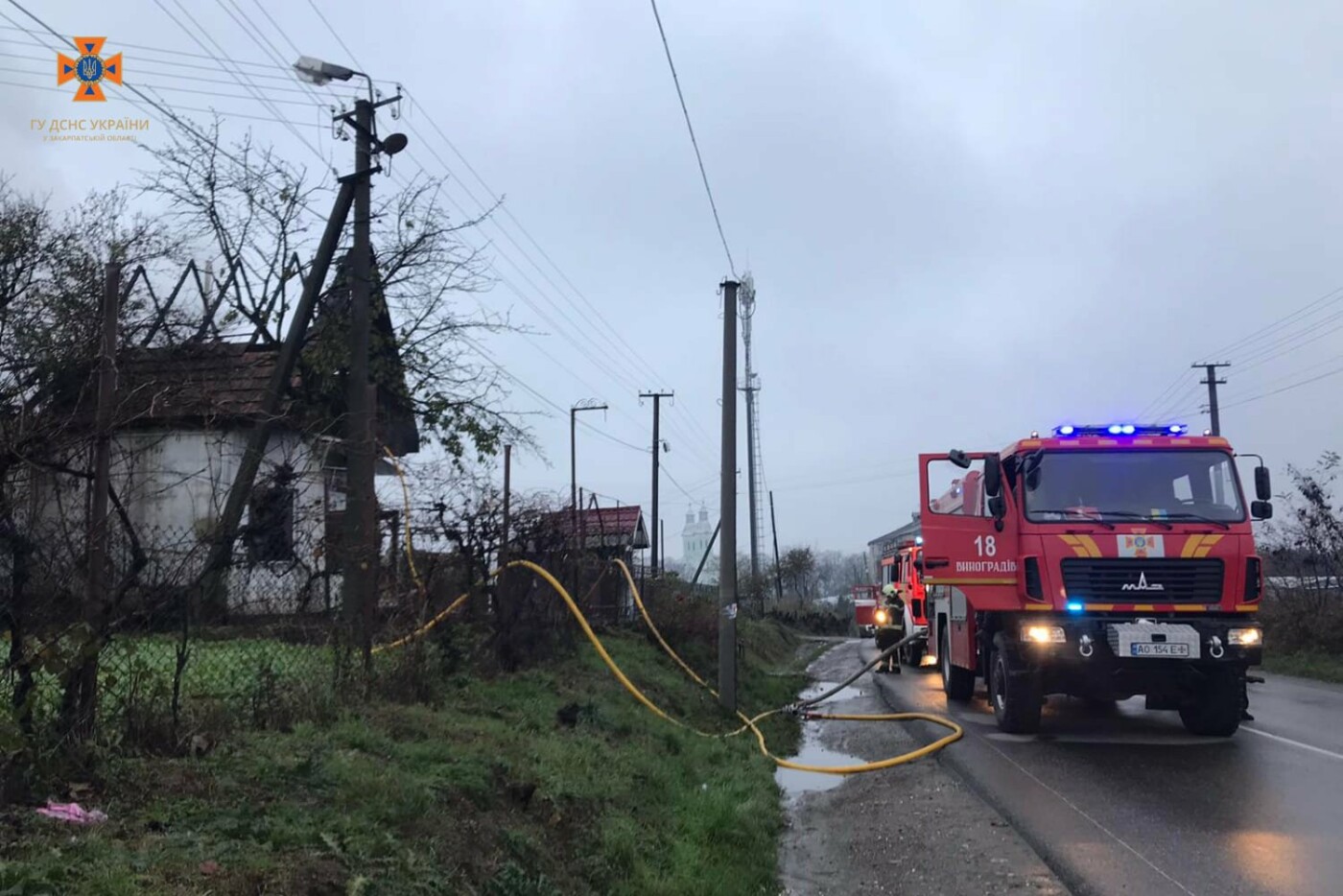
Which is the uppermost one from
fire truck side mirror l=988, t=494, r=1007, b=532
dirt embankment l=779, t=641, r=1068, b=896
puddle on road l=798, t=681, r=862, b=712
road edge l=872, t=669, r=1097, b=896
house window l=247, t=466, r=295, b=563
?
fire truck side mirror l=988, t=494, r=1007, b=532

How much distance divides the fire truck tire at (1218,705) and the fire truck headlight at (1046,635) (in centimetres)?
165

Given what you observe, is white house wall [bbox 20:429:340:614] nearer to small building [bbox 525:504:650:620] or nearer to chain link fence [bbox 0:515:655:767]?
chain link fence [bbox 0:515:655:767]

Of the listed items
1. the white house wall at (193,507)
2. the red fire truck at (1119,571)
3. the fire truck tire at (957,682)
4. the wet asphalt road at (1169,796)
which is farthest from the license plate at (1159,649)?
the white house wall at (193,507)

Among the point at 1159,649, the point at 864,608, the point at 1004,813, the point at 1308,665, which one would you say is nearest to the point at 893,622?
the point at 1308,665

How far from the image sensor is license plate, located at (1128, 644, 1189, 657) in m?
10.4

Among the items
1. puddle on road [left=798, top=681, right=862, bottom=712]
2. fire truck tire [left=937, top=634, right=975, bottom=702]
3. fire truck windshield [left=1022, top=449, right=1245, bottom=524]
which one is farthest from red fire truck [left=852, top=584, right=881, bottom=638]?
fire truck windshield [left=1022, top=449, right=1245, bottom=524]

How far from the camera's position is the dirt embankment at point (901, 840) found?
6504 mm

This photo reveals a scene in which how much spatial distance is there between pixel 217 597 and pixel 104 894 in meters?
2.81

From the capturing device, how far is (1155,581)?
10.9 meters

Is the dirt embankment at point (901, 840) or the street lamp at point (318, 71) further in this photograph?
the street lamp at point (318, 71)

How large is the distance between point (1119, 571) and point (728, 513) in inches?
201

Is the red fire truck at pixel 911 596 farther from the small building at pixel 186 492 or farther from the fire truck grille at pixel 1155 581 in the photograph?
the small building at pixel 186 492

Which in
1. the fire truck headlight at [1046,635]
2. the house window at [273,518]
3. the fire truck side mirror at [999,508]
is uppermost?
the fire truck side mirror at [999,508]

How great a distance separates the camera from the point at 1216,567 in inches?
428
